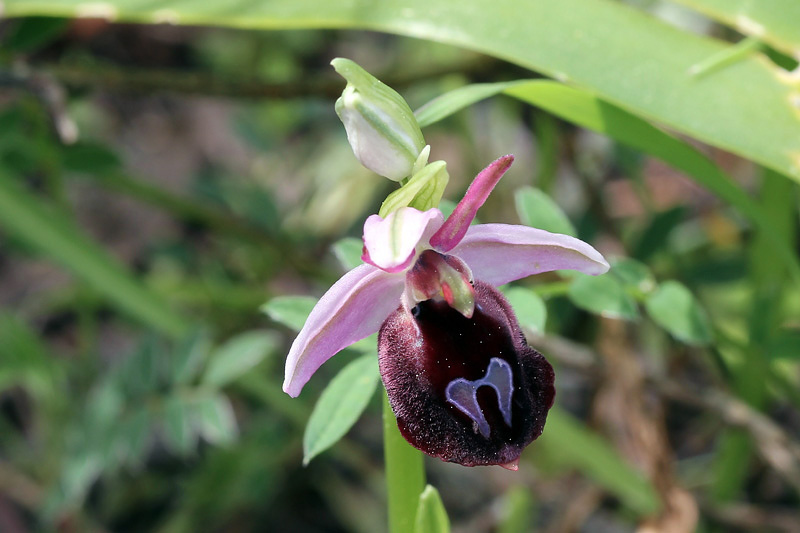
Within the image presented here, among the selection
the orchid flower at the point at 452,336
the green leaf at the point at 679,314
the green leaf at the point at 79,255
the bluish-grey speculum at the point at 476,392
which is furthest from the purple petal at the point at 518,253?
the green leaf at the point at 79,255

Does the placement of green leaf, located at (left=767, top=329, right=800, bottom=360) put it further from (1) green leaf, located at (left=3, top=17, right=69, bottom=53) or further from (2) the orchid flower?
(1) green leaf, located at (left=3, top=17, right=69, bottom=53)

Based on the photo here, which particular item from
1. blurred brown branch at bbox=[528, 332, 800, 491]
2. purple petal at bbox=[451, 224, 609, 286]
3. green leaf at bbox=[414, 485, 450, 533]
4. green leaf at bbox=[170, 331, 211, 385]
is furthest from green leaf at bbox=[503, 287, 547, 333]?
green leaf at bbox=[170, 331, 211, 385]

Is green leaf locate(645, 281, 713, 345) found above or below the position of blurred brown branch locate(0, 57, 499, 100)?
above

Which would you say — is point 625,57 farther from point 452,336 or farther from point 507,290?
point 452,336

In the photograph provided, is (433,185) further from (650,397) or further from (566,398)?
(566,398)

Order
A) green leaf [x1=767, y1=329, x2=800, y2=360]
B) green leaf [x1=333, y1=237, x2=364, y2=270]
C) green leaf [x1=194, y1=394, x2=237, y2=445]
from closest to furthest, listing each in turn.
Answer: green leaf [x1=333, y1=237, x2=364, y2=270] → green leaf [x1=767, y1=329, x2=800, y2=360] → green leaf [x1=194, y1=394, x2=237, y2=445]

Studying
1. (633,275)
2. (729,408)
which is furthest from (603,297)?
(729,408)

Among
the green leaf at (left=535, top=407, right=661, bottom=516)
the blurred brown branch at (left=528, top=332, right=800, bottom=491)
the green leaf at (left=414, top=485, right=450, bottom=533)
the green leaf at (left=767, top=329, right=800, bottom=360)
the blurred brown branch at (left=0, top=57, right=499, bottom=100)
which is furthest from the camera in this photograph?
the blurred brown branch at (left=0, top=57, right=499, bottom=100)
